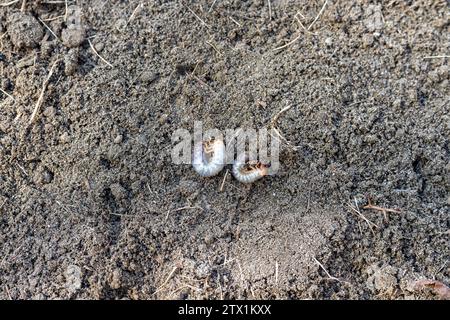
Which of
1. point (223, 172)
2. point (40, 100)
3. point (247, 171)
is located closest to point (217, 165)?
point (223, 172)

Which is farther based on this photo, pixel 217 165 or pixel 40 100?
pixel 40 100

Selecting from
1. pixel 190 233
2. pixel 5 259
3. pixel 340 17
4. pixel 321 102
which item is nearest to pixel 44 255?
pixel 5 259

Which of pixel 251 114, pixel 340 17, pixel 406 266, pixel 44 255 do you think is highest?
pixel 340 17

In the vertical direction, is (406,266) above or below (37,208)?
below

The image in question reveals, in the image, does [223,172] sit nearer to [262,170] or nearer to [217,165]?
[217,165]

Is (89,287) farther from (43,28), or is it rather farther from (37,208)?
(43,28)
